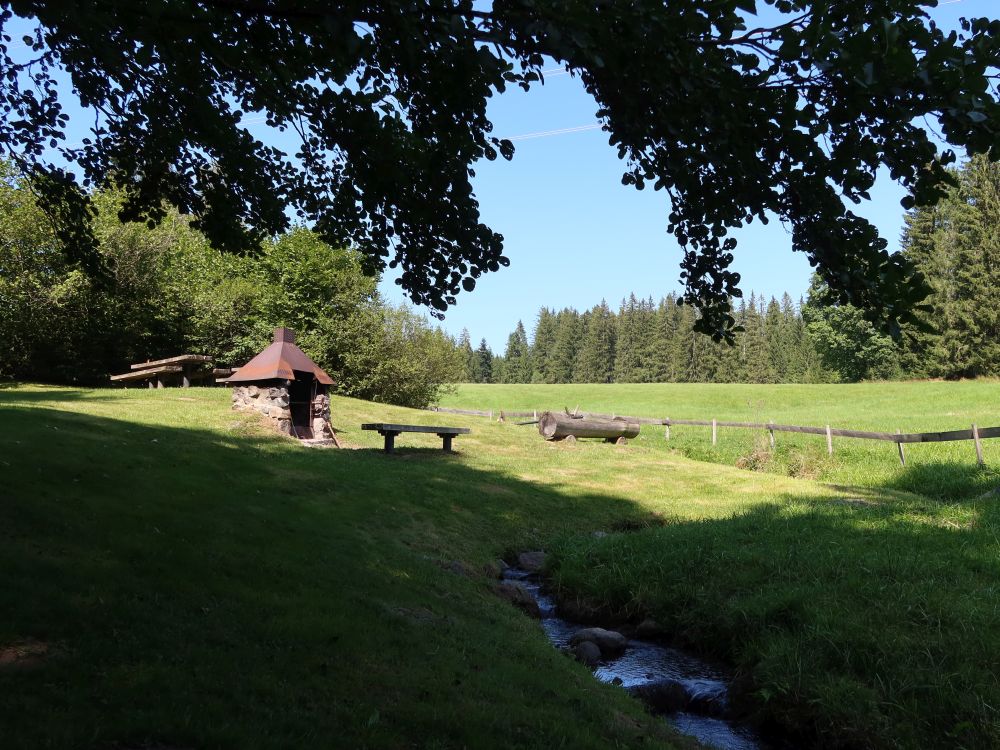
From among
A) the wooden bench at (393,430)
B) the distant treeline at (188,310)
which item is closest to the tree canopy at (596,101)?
the wooden bench at (393,430)

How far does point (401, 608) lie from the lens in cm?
759

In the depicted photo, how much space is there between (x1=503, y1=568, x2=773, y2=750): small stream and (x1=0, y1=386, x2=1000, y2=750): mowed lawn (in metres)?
0.34

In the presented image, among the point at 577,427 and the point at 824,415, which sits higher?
the point at 577,427

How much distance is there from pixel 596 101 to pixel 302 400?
20.5m

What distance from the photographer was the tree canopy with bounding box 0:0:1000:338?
3771 millimetres

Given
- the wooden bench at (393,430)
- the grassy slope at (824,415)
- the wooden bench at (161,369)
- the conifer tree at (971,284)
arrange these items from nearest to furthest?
the grassy slope at (824,415) → the wooden bench at (393,430) → the wooden bench at (161,369) → the conifer tree at (971,284)

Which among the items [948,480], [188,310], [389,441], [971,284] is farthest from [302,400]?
[971,284]

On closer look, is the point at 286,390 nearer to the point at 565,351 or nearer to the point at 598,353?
the point at 598,353

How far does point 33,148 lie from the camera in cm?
859

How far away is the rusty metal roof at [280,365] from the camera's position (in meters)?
21.7

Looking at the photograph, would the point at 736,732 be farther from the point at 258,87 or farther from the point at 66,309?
the point at 66,309

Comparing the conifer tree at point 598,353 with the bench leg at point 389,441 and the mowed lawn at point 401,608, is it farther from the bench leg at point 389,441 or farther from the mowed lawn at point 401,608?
the mowed lawn at point 401,608

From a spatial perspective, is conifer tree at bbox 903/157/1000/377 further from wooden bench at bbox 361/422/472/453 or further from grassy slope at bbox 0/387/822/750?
grassy slope at bbox 0/387/822/750

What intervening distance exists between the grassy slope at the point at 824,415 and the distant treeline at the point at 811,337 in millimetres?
3463
